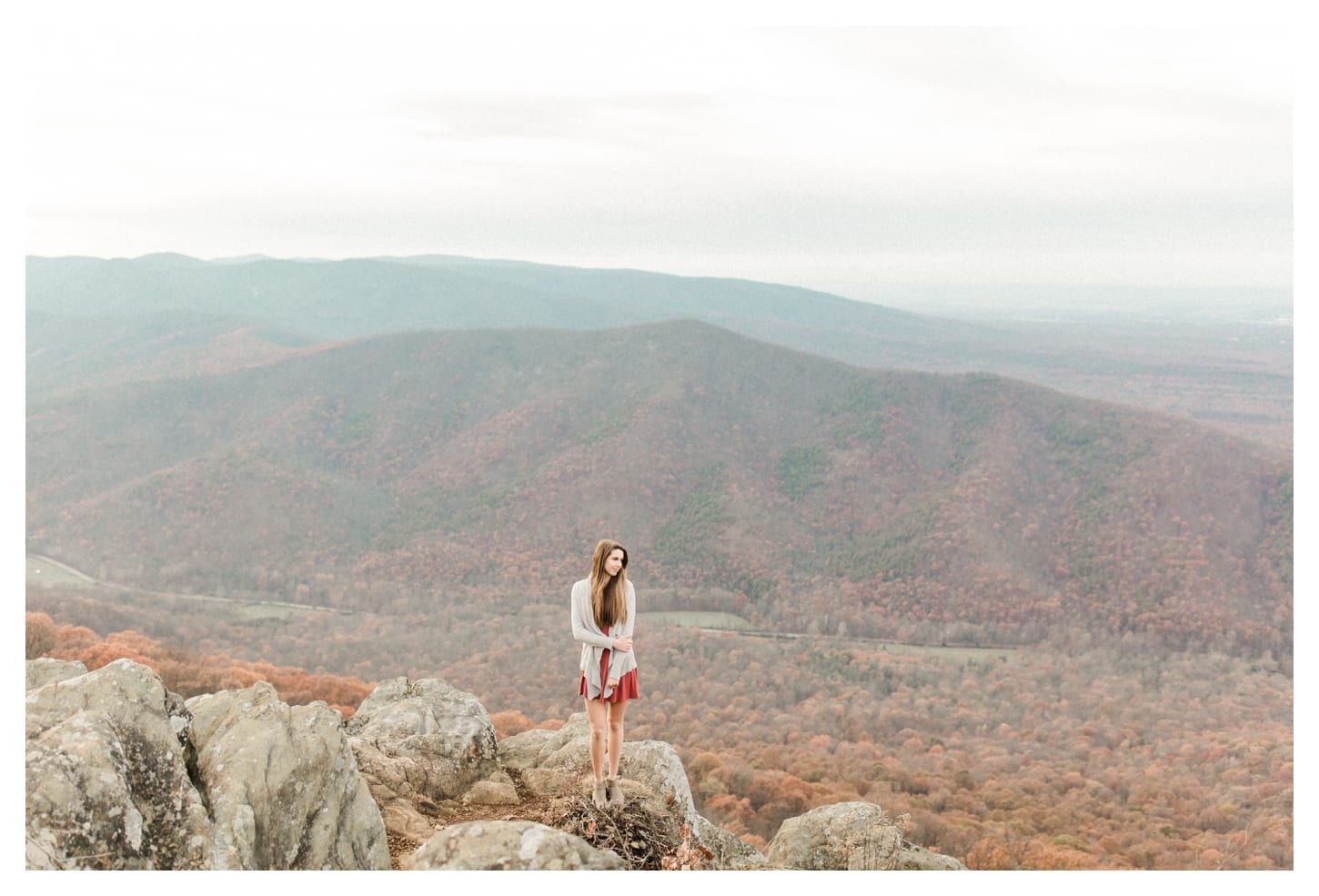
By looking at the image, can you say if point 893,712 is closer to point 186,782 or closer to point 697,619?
point 697,619

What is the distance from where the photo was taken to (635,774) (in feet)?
27.5

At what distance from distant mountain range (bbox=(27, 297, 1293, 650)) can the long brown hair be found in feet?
149

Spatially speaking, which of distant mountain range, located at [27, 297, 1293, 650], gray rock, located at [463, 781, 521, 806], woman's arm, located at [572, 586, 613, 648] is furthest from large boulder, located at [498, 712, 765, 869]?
distant mountain range, located at [27, 297, 1293, 650]

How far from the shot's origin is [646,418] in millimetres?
70000

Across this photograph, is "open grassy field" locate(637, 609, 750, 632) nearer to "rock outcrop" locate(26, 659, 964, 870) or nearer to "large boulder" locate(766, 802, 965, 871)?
"large boulder" locate(766, 802, 965, 871)

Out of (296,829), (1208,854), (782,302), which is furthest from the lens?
(782,302)

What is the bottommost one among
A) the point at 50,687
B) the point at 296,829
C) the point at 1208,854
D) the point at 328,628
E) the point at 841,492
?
the point at 328,628

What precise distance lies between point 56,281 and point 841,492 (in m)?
128

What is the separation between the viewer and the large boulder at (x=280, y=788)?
21.4ft

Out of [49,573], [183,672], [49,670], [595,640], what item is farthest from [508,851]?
[49,573]

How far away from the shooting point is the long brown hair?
672 centimetres

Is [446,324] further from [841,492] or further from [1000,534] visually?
[1000,534]

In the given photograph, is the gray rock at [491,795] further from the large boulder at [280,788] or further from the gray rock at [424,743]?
the large boulder at [280,788]
